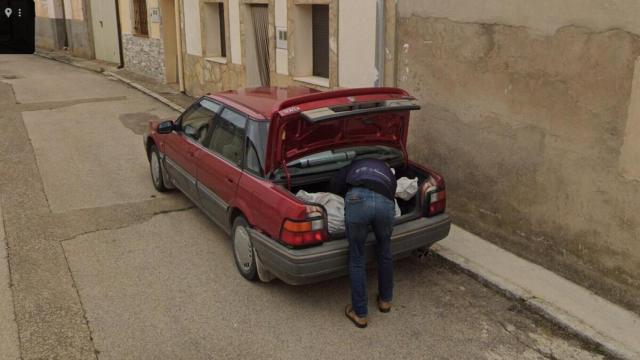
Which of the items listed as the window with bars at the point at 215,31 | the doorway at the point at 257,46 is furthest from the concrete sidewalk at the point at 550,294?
the window with bars at the point at 215,31

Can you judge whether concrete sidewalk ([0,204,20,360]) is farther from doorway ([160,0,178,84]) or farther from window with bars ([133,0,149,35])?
window with bars ([133,0,149,35])

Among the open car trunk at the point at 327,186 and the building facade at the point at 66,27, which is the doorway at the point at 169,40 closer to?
the building facade at the point at 66,27

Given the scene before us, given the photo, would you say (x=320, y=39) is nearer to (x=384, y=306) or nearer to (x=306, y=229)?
(x=306, y=229)

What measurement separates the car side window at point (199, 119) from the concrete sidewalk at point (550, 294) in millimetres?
2856

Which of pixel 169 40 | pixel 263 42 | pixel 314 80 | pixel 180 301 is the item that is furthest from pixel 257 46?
pixel 180 301

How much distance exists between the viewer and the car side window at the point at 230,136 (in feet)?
18.6

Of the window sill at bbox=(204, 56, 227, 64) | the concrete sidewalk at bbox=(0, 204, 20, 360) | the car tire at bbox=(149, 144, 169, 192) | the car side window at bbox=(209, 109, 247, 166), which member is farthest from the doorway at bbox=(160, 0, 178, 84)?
the concrete sidewalk at bbox=(0, 204, 20, 360)

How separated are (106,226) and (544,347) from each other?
4.95 meters

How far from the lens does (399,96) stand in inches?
219

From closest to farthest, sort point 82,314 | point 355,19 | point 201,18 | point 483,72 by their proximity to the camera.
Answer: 1. point 82,314
2. point 483,72
3. point 355,19
4. point 201,18

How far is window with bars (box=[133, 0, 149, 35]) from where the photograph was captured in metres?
18.5

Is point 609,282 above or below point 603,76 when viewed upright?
below

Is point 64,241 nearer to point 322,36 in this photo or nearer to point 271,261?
point 271,261

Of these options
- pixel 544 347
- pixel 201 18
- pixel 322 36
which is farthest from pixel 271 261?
pixel 201 18
